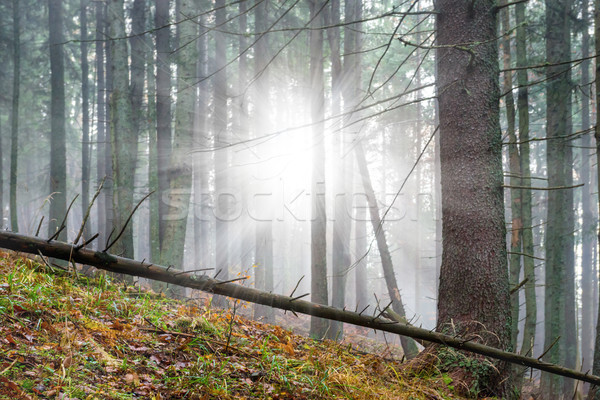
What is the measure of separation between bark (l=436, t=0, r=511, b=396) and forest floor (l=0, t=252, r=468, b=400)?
699mm

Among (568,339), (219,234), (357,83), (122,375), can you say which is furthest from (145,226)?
(122,375)

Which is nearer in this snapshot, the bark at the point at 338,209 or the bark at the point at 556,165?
the bark at the point at 556,165

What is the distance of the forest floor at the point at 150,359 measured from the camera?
2371 millimetres

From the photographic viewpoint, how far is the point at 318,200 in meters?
8.10

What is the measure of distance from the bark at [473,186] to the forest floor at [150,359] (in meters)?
0.70

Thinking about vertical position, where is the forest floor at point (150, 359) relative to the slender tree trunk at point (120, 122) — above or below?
below

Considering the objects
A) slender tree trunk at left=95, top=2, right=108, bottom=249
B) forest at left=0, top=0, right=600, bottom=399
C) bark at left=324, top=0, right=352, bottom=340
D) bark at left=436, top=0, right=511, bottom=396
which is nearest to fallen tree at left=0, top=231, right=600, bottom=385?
forest at left=0, top=0, right=600, bottom=399

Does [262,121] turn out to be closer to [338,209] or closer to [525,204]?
[338,209]

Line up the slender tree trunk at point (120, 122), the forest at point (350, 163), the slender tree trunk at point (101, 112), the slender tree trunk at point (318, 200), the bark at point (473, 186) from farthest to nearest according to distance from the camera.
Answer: the slender tree trunk at point (101, 112) < the slender tree trunk at point (318, 200) < the slender tree trunk at point (120, 122) < the bark at point (473, 186) < the forest at point (350, 163)

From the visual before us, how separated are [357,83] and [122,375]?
429 inches

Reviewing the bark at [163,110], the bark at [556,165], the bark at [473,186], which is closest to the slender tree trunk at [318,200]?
the bark at [163,110]

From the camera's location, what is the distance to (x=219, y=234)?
1494cm

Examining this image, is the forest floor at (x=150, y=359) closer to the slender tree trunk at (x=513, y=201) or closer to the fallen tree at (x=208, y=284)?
the fallen tree at (x=208, y=284)

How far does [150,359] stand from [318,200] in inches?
220
